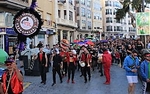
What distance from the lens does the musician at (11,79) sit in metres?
5.99

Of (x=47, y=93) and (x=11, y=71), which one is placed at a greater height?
(x=11, y=71)

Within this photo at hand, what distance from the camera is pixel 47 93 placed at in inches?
428

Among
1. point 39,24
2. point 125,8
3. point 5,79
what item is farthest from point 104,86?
point 125,8

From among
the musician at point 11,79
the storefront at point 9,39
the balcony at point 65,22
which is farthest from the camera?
the balcony at point 65,22

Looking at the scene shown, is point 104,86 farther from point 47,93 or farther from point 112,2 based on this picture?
point 112,2

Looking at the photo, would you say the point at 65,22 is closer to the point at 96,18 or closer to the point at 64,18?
the point at 64,18

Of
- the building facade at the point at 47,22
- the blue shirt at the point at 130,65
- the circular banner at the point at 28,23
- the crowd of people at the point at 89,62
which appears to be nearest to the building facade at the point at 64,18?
the building facade at the point at 47,22

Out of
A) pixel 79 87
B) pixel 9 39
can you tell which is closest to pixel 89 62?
pixel 79 87

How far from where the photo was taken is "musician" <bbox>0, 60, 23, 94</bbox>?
599 centimetres

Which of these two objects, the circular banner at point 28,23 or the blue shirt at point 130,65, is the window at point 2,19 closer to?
the blue shirt at point 130,65

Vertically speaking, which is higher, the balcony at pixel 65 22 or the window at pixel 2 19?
the balcony at pixel 65 22

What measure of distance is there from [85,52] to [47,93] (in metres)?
3.47

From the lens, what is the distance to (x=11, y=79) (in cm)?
607

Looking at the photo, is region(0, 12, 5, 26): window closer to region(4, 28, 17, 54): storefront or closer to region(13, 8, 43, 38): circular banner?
region(4, 28, 17, 54): storefront
